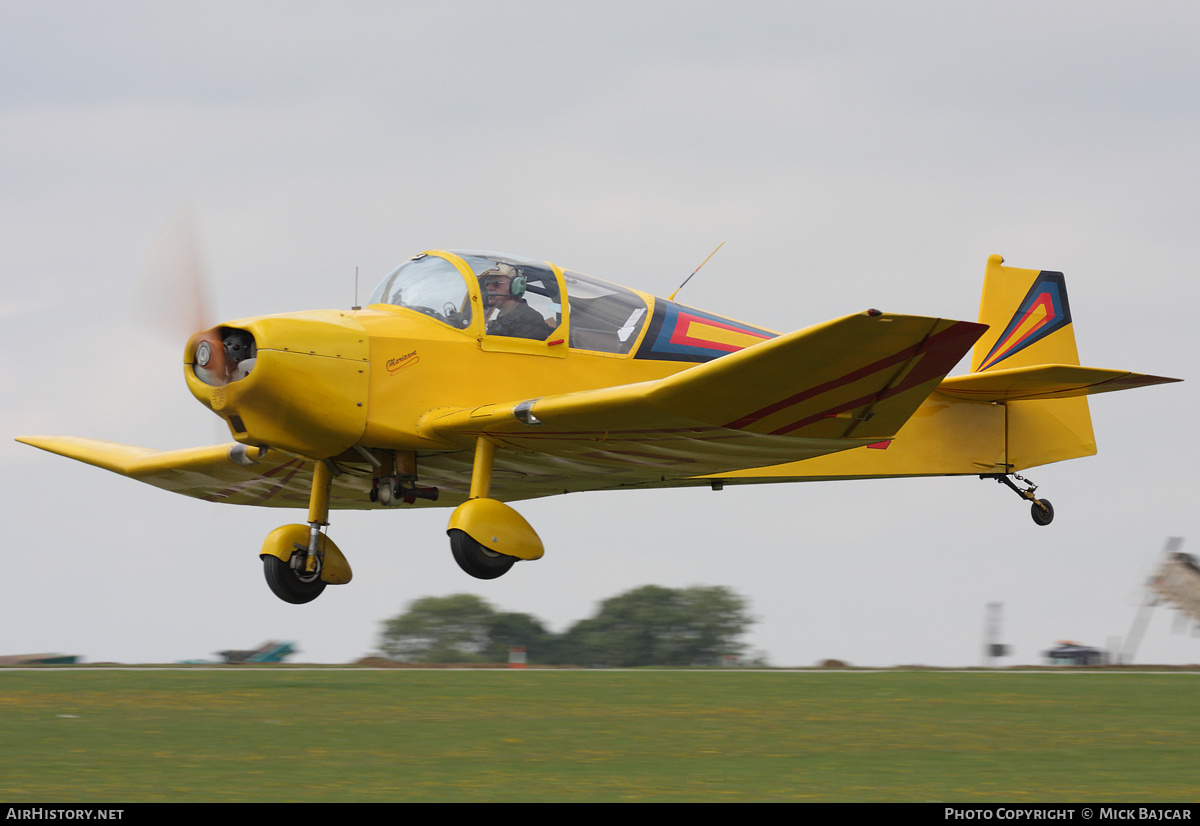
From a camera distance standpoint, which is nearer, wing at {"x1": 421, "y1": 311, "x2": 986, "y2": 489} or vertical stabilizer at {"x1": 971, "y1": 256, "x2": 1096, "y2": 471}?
wing at {"x1": 421, "y1": 311, "x2": 986, "y2": 489}

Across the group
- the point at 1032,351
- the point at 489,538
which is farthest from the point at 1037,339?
the point at 489,538

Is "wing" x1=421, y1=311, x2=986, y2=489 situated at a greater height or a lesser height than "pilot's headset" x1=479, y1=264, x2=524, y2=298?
lesser

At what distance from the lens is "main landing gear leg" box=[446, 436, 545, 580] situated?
37.2ft

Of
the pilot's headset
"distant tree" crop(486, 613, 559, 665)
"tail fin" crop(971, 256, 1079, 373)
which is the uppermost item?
"tail fin" crop(971, 256, 1079, 373)

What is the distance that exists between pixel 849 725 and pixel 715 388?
2.92 m

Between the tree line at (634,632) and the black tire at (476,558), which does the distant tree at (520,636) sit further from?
the black tire at (476,558)

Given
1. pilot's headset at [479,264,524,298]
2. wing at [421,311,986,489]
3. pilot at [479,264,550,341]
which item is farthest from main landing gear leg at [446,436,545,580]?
pilot's headset at [479,264,524,298]

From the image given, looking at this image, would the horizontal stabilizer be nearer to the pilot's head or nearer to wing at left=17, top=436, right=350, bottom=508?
the pilot's head

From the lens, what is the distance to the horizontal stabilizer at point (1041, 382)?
12375 mm

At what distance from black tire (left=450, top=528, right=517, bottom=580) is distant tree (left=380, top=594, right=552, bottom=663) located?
21003 mm

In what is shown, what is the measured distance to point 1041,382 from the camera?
1399cm

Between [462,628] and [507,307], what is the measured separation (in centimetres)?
2839

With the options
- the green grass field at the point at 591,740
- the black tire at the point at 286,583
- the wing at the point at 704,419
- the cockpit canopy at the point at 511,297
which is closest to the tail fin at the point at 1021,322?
the wing at the point at 704,419
